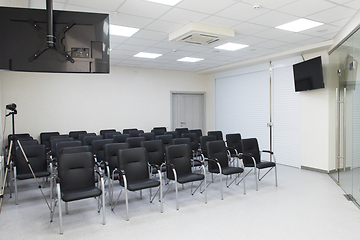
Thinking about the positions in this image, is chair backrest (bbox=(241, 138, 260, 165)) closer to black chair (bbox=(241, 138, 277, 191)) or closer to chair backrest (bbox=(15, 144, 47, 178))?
black chair (bbox=(241, 138, 277, 191))

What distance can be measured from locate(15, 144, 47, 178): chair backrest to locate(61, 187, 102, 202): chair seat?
1.66m

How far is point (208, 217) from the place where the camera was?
3916mm

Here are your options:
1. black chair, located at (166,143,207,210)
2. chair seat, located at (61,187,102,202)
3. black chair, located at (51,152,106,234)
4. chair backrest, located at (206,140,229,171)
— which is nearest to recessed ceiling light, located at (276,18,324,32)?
chair backrest, located at (206,140,229,171)

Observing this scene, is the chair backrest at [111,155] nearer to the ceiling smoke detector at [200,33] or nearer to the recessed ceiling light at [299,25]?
the ceiling smoke detector at [200,33]

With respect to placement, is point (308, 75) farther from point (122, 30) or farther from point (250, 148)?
point (122, 30)

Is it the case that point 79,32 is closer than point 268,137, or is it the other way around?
point 79,32

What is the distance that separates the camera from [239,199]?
185 inches

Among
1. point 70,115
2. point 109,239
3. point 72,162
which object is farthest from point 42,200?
point 70,115

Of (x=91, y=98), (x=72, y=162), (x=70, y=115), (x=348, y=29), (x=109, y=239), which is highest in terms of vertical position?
(x=348, y=29)

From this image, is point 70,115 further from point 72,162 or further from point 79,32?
point 79,32

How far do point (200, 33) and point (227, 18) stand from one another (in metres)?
0.57

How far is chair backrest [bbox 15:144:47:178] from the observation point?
4883 millimetres

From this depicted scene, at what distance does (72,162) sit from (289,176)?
4.87 meters

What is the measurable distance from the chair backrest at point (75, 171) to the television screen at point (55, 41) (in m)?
1.61
